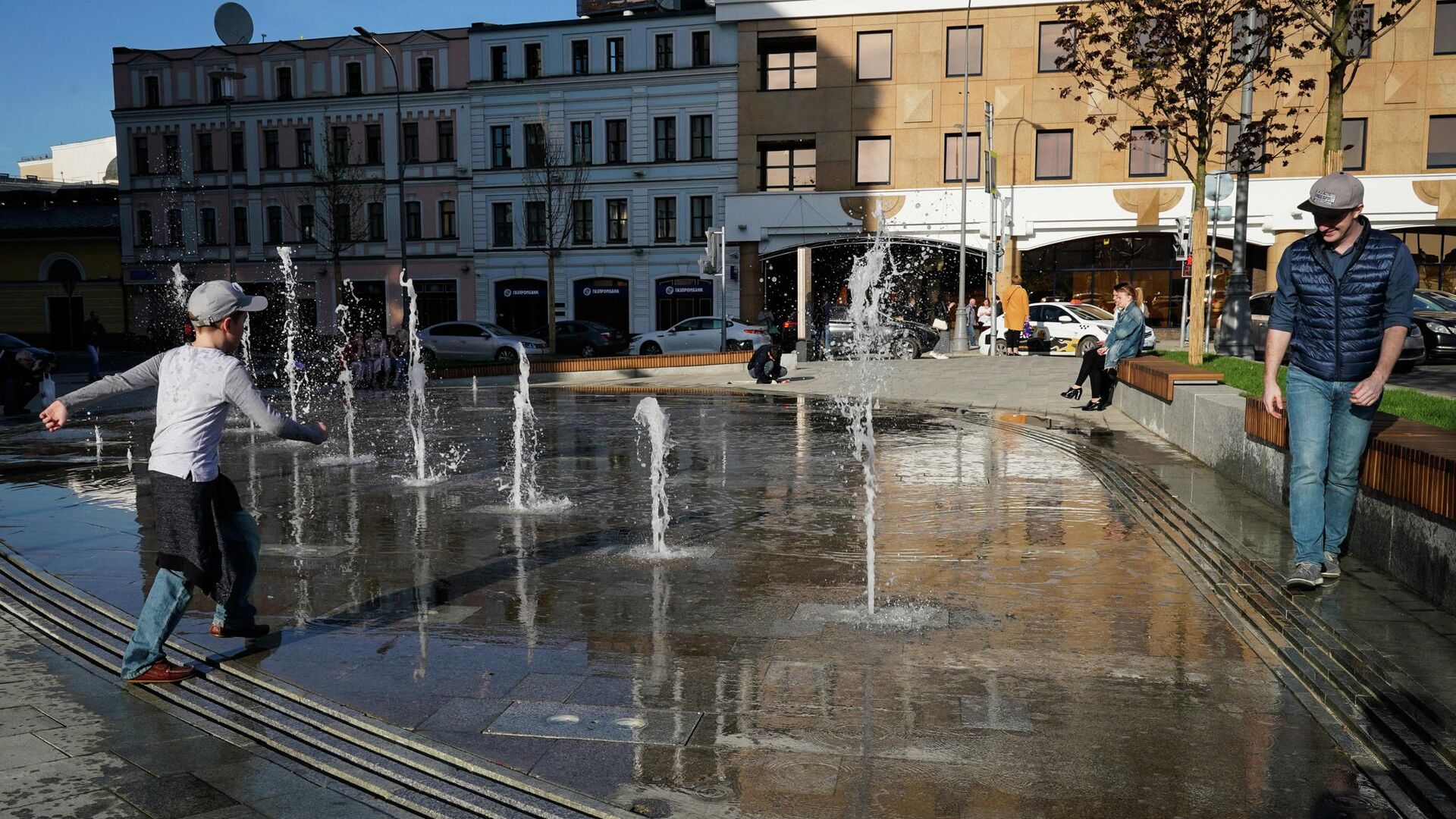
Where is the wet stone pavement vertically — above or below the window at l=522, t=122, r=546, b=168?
below

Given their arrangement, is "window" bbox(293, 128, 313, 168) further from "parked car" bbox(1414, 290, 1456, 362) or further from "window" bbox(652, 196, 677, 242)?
"parked car" bbox(1414, 290, 1456, 362)

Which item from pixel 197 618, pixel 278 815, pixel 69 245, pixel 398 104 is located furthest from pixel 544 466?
pixel 69 245

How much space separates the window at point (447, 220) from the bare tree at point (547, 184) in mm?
3720

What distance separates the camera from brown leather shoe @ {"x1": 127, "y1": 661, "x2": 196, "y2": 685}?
17.3 feet

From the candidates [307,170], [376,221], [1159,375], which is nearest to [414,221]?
[376,221]

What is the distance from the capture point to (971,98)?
42.1 m

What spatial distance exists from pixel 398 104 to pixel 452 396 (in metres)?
28.7

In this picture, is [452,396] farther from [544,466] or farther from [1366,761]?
[1366,761]

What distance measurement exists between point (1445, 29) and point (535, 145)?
3143cm

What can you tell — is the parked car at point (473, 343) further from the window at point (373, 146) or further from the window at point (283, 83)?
the window at point (283, 83)

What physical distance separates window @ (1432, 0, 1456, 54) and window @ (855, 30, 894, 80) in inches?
661

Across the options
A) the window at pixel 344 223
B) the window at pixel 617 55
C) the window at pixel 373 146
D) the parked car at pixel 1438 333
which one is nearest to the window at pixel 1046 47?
the window at pixel 617 55

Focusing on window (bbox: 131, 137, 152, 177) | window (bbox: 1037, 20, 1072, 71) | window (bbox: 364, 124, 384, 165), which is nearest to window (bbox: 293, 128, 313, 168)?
window (bbox: 364, 124, 384, 165)

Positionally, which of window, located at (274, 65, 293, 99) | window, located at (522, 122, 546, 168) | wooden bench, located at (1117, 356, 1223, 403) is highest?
window, located at (274, 65, 293, 99)
